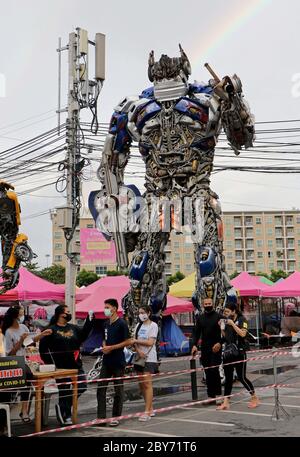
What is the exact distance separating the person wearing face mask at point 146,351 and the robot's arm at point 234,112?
360 cm

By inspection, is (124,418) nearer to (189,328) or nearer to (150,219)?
(150,219)

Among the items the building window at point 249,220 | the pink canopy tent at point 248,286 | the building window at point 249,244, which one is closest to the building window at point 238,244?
the building window at point 249,244

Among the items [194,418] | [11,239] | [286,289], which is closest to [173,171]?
[11,239]

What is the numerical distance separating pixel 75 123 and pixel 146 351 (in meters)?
10.2

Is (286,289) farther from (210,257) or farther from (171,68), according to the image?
(171,68)

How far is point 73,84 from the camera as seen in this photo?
1631 centimetres

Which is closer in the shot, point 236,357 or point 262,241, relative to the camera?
point 236,357

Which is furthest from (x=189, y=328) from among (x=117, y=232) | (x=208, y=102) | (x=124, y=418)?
(x=124, y=418)

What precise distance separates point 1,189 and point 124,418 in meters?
4.04

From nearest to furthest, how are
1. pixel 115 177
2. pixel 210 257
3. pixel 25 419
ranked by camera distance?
pixel 25 419 → pixel 210 257 → pixel 115 177

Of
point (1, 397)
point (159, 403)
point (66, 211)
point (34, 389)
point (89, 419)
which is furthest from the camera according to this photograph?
point (66, 211)

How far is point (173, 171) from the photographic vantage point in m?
9.46

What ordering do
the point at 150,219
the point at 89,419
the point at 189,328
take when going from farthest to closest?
the point at 189,328, the point at 150,219, the point at 89,419

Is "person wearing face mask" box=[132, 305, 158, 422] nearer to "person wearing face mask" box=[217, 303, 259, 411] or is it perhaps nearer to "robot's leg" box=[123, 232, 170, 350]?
"person wearing face mask" box=[217, 303, 259, 411]
